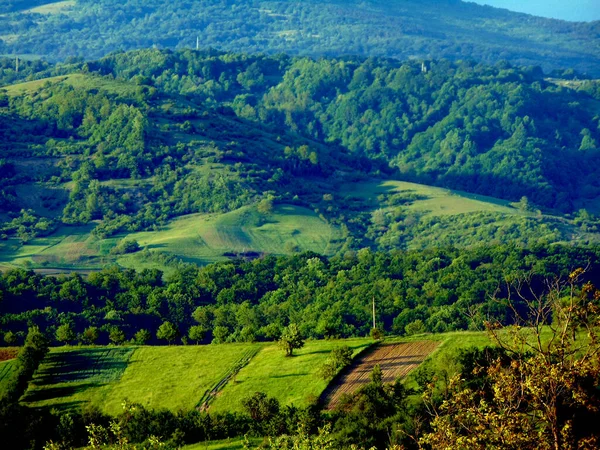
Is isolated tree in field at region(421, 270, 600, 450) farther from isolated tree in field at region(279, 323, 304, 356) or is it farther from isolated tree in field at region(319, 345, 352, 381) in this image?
isolated tree in field at region(279, 323, 304, 356)

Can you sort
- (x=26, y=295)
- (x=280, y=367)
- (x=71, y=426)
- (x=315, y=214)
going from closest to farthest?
(x=71, y=426)
(x=280, y=367)
(x=26, y=295)
(x=315, y=214)

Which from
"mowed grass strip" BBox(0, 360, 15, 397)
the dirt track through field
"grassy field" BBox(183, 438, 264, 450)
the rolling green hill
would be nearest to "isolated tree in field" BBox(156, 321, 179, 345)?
the rolling green hill

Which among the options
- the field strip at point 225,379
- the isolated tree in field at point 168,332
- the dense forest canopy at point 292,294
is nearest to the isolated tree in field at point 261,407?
the field strip at point 225,379

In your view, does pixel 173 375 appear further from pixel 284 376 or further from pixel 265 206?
pixel 265 206

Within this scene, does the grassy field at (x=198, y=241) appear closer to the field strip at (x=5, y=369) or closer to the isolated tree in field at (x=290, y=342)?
the field strip at (x=5, y=369)

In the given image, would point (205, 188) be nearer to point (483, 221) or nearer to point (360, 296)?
point (483, 221)

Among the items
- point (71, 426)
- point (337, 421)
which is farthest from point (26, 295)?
point (337, 421)

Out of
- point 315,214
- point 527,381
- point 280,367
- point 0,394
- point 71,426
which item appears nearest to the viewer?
point 527,381
